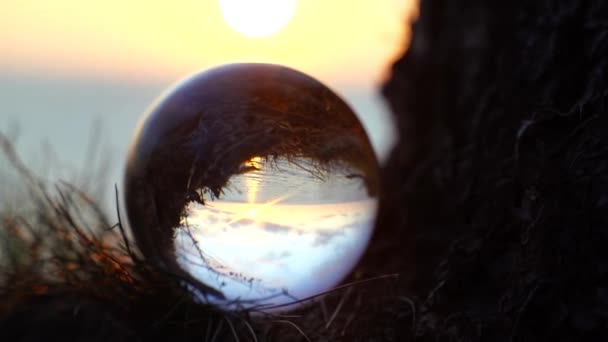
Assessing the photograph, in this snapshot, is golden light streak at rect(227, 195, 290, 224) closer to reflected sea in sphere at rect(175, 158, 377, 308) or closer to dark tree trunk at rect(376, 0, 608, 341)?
reflected sea in sphere at rect(175, 158, 377, 308)

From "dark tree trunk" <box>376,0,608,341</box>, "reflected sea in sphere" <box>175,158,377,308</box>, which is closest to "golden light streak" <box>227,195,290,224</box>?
"reflected sea in sphere" <box>175,158,377,308</box>

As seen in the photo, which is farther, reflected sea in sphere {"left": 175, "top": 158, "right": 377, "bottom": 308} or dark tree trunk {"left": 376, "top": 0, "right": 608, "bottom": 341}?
reflected sea in sphere {"left": 175, "top": 158, "right": 377, "bottom": 308}

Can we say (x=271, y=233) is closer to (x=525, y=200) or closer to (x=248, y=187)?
(x=248, y=187)

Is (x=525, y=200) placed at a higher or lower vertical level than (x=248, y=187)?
lower

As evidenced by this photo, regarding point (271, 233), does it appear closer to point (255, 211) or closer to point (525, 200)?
point (255, 211)

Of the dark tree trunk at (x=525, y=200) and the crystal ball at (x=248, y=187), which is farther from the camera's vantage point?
the crystal ball at (x=248, y=187)

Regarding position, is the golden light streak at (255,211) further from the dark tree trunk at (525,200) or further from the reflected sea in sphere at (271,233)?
the dark tree trunk at (525,200)

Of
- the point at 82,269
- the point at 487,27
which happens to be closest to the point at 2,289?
the point at 82,269

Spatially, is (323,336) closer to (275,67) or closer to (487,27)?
(275,67)

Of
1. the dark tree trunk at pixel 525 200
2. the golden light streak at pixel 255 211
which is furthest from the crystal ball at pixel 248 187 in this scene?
the dark tree trunk at pixel 525 200

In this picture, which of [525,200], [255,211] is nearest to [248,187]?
[255,211]
